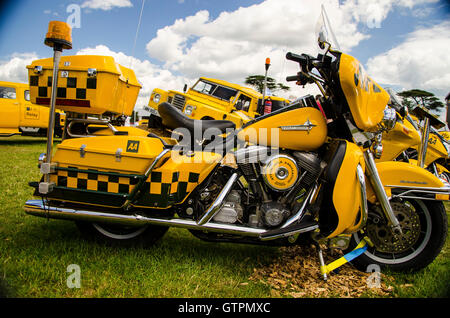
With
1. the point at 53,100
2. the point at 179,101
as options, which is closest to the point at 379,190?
the point at 53,100

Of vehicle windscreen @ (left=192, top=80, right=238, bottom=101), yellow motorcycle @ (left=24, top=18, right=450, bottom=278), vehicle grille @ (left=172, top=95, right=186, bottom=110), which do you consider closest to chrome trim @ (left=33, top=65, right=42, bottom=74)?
yellow motorcycle @ (left=24, top=18, right=450, bottom=278)

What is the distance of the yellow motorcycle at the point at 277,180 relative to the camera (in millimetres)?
2213

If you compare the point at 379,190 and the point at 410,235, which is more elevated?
the point at 379,190

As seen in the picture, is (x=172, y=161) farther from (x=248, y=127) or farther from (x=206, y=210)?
(x=248, y=127)

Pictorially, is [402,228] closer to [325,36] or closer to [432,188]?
[432,188]

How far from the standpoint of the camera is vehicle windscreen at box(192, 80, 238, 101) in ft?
33.2

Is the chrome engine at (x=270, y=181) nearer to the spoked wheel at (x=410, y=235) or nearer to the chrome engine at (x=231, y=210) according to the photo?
the chrome engine at (x=231, y=210)

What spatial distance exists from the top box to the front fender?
2.27 metres

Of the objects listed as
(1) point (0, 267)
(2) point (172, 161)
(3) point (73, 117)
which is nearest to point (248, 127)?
(2) point (172, 161)

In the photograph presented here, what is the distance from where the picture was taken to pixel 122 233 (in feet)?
8.74

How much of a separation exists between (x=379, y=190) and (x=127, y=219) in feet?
6.39
